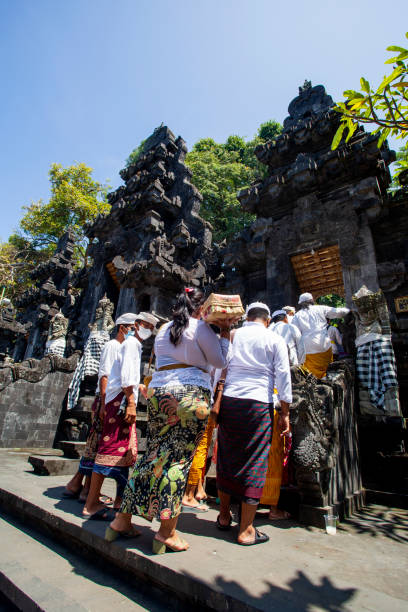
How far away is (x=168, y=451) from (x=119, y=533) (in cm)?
65

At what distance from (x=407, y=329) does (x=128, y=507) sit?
6.68 meters

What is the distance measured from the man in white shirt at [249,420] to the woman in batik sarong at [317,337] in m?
2.64

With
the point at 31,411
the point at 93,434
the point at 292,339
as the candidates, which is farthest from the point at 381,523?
the point at 31,411

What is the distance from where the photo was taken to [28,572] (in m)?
2.06

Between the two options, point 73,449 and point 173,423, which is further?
point 73,449

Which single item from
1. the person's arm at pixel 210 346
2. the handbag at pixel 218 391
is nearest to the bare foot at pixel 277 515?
the handbag at pixel 218 391

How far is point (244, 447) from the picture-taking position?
248 cm

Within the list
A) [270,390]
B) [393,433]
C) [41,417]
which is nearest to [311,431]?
[270,390]

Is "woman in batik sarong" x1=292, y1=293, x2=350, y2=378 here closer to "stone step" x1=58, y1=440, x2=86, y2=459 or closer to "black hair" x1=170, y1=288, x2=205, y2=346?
"black hair" x1=170, y1=288, x2=205, y2=346

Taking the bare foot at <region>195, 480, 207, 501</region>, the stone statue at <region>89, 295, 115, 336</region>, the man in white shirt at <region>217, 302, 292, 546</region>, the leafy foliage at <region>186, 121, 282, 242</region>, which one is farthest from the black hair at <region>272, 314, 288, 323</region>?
the leafy foliage at <region>186, 121, 282, 242</region>

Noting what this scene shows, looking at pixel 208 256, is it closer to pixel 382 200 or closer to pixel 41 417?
pixel 382 200

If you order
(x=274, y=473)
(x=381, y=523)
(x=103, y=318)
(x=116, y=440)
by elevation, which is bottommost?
(x=381, y=523)

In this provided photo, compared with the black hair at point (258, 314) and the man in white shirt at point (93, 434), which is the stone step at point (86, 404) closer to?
the man in white shirt at point (93, 434)

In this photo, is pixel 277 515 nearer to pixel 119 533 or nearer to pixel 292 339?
pixel 119 533
